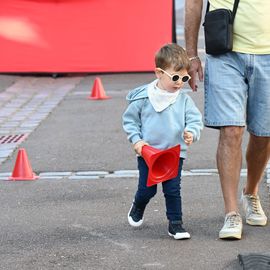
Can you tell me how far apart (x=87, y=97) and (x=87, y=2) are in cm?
212

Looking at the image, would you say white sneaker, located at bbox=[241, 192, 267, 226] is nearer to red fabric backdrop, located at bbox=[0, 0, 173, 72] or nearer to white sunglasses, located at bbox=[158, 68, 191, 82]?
white sunglasses, located at bbox=[158, 68, 191, 82]

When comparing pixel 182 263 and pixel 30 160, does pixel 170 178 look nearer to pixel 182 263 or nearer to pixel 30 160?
pixel 182 263

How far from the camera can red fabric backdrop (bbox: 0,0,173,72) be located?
13.2 metres

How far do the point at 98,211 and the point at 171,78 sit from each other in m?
1.34

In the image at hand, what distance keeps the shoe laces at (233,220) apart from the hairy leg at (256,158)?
476mm

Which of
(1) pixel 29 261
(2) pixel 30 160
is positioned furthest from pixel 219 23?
(2) pixel 30 160

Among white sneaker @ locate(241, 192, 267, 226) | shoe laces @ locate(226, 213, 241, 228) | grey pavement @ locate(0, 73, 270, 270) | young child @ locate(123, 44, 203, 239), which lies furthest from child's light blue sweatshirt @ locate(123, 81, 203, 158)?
white sneaker @ locate(241, 192, 267, 226)

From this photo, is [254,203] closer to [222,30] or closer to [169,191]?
[169,191]

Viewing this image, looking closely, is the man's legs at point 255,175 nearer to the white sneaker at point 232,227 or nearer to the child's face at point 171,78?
the white sneaker at point 232,227

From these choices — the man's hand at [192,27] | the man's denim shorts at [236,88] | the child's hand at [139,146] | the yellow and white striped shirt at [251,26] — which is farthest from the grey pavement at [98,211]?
the yellow and white striped shirt at [251,26]

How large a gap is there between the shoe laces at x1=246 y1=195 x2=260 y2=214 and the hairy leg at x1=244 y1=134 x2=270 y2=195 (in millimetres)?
37

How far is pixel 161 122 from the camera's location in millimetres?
5430

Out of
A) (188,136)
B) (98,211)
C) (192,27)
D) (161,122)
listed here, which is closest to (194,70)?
(192,27)

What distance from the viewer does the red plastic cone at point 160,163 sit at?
5281mm
